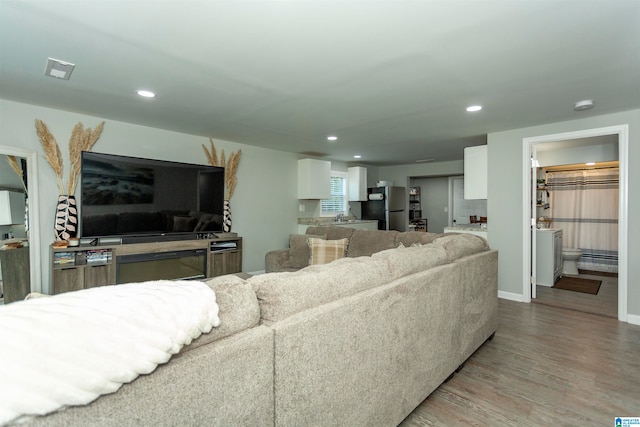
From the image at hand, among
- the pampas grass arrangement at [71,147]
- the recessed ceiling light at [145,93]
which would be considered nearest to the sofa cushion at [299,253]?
the recessed ceiling light at [145,93]

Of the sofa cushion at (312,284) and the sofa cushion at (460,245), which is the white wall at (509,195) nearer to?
the sofa cushion at (460,245)

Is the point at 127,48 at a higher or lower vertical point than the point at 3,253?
higher

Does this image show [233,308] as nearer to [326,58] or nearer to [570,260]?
[326,58]

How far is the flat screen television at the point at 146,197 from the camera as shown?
354 cm

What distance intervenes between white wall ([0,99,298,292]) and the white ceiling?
0.26m

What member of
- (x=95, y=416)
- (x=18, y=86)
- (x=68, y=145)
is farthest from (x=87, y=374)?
(x=68, y=145)

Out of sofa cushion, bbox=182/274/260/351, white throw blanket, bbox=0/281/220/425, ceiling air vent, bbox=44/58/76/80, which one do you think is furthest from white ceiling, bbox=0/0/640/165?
white throw blanket, bbox=0/281/220/425

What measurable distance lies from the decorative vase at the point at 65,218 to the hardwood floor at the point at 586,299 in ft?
18.8

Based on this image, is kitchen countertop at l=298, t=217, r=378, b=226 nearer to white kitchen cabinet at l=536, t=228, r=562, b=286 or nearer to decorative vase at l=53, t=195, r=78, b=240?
white kitchen cabinet at l=536, t=228, r=562, b=286

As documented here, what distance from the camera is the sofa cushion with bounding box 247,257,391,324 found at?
1209 mm

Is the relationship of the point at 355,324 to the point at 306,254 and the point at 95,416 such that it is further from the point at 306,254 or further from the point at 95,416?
the point at 306,254

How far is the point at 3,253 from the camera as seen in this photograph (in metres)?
3.26

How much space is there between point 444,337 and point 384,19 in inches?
78.2

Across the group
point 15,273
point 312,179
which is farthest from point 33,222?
point 312,179
